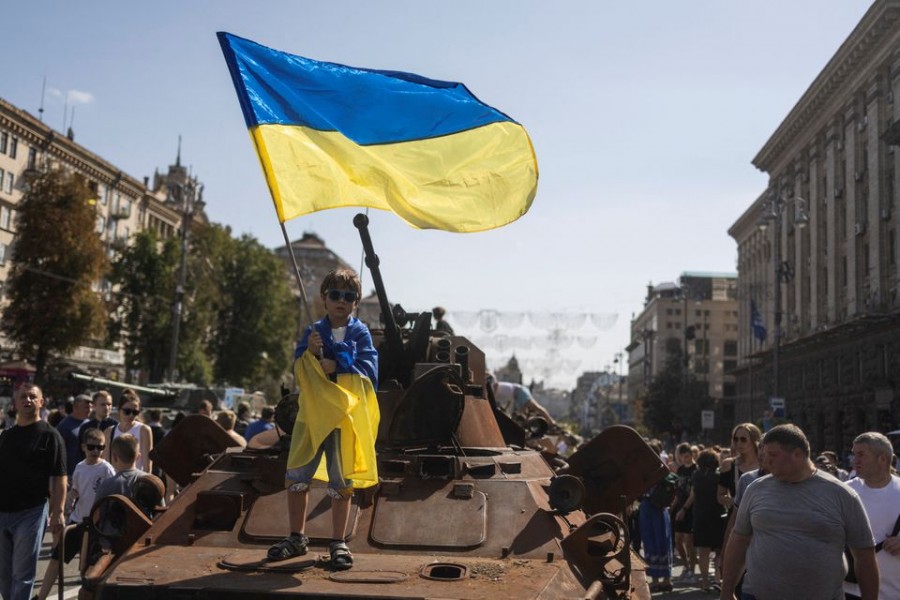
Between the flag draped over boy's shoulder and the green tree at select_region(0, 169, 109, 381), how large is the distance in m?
34.4

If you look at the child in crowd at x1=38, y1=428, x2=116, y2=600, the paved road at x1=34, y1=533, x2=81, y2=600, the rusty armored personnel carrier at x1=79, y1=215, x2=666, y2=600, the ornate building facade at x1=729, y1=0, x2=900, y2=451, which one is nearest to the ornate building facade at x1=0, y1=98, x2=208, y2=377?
the ornate building facade at x1=729, y1=0, x2=900, y2=451

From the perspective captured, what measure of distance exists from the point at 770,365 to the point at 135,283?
30.8 m

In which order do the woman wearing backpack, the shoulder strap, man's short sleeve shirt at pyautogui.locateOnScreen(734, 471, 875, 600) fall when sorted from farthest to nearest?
the woman wearing backpack → the shoulder strap → man's short sleeve shirt at pyautogui.locateOnScreen(734, 471, 875, 600)

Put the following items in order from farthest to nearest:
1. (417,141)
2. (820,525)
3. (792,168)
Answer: (792,168) → (417,141) → (820,525)

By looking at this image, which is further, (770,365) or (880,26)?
(770,365)

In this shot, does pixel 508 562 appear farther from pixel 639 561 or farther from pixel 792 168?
pixel 792 168

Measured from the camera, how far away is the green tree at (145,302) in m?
51.3

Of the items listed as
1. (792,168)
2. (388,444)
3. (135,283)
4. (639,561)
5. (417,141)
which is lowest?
(639,561)

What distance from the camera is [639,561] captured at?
20.4 ft

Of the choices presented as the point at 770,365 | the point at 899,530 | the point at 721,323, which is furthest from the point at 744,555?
the point at 721,323

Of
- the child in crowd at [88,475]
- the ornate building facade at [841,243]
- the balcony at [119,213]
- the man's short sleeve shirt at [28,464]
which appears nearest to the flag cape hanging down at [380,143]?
the man's short sleeve shirt at [28,464]

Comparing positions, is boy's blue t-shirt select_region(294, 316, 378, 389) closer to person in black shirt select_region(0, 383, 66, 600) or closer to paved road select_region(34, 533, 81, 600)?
person in black shirt select_region(0, 383, 66, 600)

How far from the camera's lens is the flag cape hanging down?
24.5 feet

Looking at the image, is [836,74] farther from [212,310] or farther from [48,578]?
[48,578]
